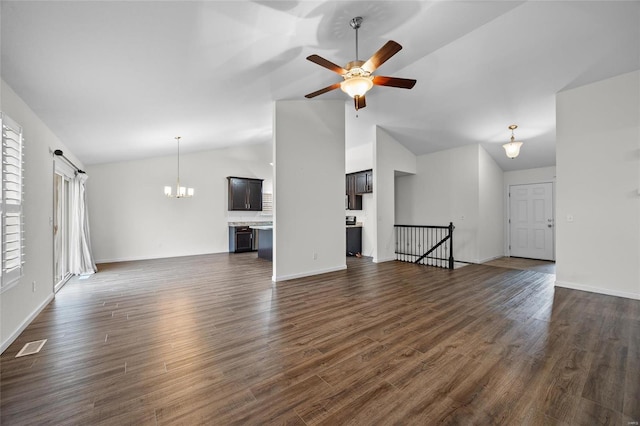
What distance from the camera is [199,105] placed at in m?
4.09

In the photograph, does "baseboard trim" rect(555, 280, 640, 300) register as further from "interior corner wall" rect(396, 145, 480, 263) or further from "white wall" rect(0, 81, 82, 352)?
"white wall" rect(0, 81, 82, 352)

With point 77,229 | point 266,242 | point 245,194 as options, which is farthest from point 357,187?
point 77,229

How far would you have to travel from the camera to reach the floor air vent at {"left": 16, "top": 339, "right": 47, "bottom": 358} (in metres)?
2.29

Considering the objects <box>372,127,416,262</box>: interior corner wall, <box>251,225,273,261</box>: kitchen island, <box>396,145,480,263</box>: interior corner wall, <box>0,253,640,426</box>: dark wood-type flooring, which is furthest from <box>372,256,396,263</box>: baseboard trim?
<box>251,225,273,261</box>: kitchen island

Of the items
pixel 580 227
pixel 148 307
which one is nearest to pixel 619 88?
pixel 580 227

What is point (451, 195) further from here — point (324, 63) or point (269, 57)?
point (269, 57)

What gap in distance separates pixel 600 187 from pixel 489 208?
9.86 ft

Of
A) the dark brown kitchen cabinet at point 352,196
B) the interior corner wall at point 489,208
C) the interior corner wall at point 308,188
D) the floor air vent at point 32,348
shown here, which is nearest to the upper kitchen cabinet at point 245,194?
the dark brown kitchen cabinet at point 352,196

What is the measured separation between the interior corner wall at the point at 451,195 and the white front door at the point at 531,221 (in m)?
1.93

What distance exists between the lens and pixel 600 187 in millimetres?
3900

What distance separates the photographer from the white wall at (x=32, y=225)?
2.48m

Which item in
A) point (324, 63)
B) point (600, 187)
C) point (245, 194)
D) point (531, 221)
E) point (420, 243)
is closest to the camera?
point (324, 63)

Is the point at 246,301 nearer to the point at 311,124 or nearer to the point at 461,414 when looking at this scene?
the point at 461,414

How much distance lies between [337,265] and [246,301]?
2318 mm
